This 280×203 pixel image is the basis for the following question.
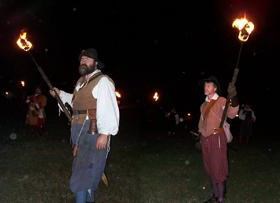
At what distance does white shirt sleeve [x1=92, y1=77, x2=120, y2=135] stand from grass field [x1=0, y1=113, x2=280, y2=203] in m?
2.39

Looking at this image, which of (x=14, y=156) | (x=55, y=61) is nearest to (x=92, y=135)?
(x=14, y=156)

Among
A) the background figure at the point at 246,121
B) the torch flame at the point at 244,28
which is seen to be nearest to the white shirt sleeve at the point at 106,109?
the torch flame at the point at 244,28

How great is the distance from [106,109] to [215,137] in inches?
81.7

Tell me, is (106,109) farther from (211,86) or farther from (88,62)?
(211,86)

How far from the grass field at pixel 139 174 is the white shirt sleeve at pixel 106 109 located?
2388mm

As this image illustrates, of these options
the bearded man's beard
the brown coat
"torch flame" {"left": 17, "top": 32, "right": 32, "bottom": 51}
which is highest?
"torch flame" {"left": 17, "top": 32, "right": 32, "bottom": 51}

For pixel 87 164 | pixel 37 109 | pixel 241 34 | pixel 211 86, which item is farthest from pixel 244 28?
pixel 37 109

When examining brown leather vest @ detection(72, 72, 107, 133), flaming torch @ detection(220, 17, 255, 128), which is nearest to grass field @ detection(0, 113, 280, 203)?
flaming torch @ detection(220, 17, 255, 128)

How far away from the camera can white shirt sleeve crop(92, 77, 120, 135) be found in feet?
20.1

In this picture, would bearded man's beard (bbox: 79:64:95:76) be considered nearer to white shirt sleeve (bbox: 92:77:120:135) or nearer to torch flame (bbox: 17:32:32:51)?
white shirt sleeve (bbox: 92:77:120:135)

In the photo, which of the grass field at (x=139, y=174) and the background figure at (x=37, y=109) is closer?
the grass field at (x=139, y=174)

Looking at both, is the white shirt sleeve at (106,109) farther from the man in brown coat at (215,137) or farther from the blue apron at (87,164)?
the man in brown coat at (215,137)

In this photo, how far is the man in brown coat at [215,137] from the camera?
24.7 ft

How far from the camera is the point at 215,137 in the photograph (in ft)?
24.8
